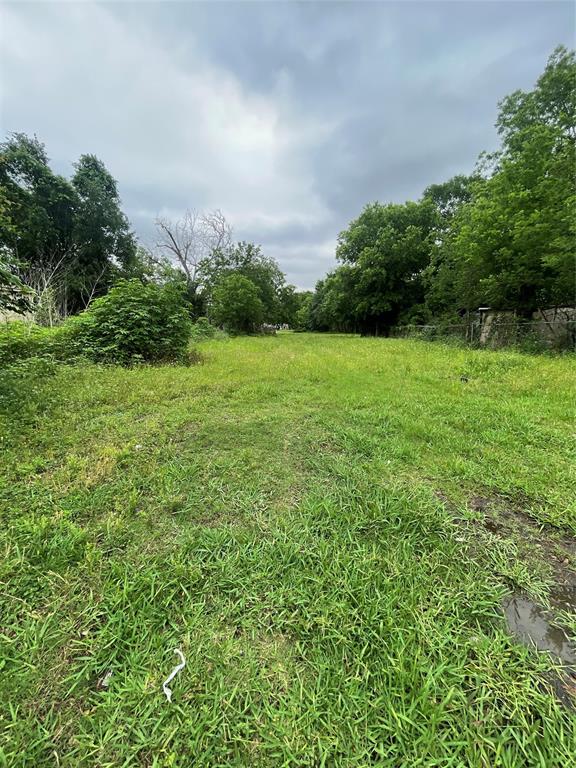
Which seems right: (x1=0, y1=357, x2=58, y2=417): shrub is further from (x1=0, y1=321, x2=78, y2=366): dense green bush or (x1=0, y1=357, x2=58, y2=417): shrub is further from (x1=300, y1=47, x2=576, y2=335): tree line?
(x1=300, y1=47, x2=576, y2=335): tree line

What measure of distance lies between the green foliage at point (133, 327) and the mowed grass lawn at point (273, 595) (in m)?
4.20

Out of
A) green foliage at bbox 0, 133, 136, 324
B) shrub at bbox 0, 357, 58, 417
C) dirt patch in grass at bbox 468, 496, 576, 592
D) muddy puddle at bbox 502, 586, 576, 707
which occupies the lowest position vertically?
muddy puddle at bbox 502, 586, 576, 707

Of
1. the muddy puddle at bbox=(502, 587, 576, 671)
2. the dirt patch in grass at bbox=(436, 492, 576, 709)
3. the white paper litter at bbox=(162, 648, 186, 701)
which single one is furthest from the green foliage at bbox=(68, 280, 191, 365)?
the muddy puddle at bbox=(502, 587, 576, 671)

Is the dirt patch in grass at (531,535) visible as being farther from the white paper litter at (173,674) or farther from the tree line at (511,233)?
the tree line at (511,233)

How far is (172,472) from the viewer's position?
7.63 ft

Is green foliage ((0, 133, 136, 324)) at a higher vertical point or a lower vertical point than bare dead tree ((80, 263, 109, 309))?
higher

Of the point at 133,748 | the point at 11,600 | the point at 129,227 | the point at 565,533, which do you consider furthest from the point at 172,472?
the point at 129,227

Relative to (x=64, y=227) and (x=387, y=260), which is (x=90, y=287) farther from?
(x=387, y=260)

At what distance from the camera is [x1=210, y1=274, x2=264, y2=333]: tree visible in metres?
18.4

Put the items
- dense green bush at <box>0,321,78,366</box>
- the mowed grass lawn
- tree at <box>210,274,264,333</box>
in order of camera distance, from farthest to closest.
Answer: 1. tree at <box>210,274,264,333</box>
2. dense green bush at <box>0,321,78,366</box>
3. the mowed grass lawn

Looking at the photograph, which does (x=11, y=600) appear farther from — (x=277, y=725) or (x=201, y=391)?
(x=201, y=391)

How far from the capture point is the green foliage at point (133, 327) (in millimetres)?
6707

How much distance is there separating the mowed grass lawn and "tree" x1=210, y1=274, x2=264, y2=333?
16.6 meters

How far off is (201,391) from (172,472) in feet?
7.92
